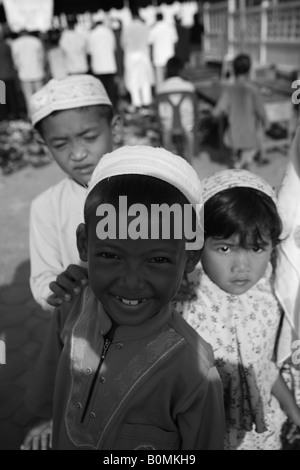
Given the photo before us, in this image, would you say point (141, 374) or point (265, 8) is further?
point (265, 8)

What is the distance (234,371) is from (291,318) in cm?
27

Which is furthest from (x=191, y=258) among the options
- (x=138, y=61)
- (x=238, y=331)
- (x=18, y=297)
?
(x=138, y=61)

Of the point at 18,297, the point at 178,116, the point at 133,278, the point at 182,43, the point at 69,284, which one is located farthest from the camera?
the point at 182,43

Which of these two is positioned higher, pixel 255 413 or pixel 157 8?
pixel 157 8

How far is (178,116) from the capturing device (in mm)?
5473

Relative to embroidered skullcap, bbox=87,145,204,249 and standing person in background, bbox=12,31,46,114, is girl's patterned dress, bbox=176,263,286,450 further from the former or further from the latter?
standing person in background, bbox=12,31,46,114

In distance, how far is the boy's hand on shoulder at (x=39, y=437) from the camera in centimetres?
142

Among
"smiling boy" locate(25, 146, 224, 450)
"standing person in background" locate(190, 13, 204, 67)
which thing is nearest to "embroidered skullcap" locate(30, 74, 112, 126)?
"smiling boy" locate(25, 146, 224, 450)

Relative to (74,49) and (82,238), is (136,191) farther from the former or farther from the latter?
(74,49)

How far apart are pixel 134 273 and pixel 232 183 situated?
54 centimetres

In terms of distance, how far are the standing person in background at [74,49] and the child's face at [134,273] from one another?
29.4ft
